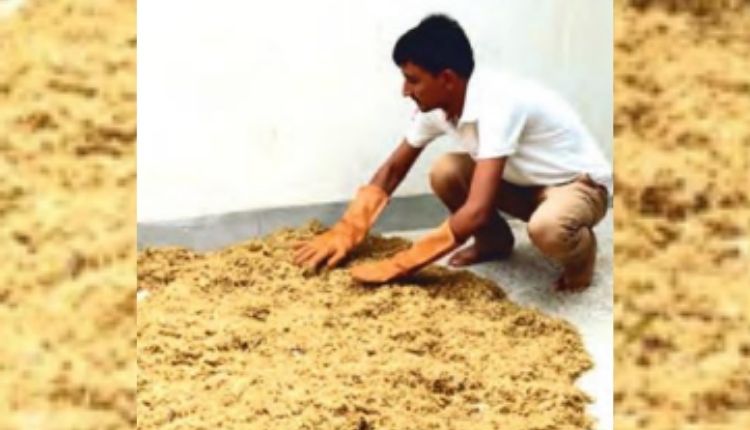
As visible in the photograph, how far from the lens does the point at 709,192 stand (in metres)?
1.45

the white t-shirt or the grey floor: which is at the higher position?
the white t-shirt

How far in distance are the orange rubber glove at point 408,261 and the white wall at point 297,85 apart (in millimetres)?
55

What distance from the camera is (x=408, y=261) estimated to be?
4.67 ft

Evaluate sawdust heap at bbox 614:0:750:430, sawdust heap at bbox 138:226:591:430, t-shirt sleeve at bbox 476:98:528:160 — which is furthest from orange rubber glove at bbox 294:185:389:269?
sawdust heap at bbox 614:0:750:430

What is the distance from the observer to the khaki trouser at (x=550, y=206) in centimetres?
140

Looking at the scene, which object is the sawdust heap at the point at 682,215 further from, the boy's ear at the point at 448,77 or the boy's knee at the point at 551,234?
the boy's ear at the point at 448,77

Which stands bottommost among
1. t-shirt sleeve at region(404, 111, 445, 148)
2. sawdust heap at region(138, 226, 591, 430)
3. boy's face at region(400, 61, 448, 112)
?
sawdust heap at region(138, 226, 591, 430)

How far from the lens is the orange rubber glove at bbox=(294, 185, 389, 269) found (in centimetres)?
141

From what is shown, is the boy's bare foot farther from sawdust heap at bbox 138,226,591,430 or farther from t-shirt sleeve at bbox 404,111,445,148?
t-shirt sleeve at bbox 404,111,445,148

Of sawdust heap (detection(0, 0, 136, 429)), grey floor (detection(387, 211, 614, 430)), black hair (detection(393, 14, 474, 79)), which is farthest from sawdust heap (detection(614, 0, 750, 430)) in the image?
sawdust heap (detection(0, 0, 136, 429))

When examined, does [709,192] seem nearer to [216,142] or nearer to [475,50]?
[475,50]

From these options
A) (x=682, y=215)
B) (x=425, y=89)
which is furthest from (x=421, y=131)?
(x=682, y=215)

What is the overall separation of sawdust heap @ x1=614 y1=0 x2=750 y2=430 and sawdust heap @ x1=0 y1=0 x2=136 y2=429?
0.50 meters

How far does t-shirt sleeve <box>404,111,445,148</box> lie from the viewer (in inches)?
55.7
